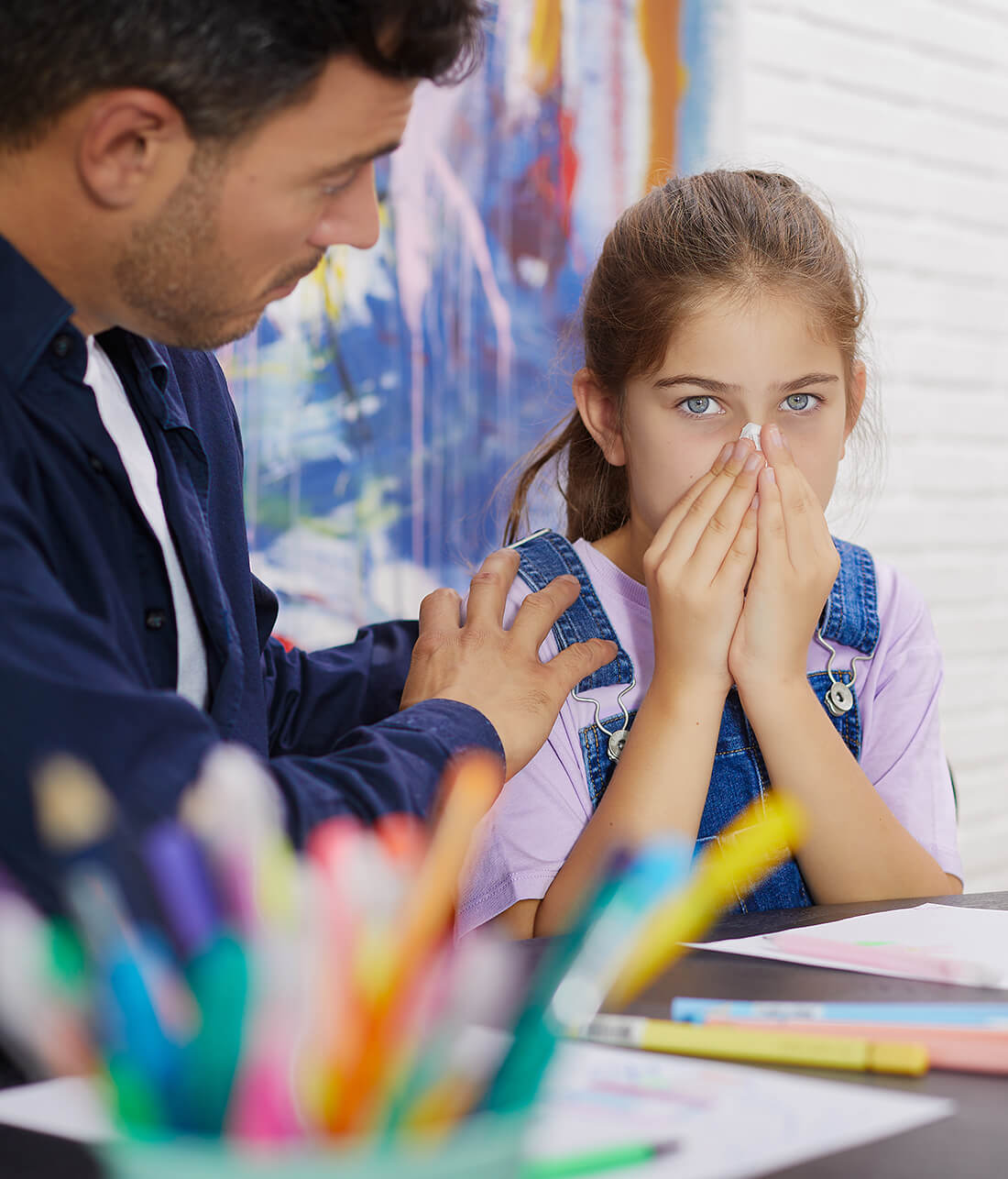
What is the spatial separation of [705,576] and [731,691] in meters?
0.20

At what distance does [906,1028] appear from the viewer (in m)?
0.59

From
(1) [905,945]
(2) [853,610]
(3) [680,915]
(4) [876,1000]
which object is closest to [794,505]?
(2) [853,610]

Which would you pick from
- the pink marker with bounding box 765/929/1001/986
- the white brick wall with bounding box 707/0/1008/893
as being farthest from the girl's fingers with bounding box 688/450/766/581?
the white brick wall with bounding box 707/0/1008/893

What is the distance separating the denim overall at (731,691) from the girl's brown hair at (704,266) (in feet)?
0.61

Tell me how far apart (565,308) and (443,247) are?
255 millimetres

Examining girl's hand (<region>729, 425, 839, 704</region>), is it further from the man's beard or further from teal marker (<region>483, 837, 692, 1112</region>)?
teal marker (<region>483, 837, 692, 1112</region>)

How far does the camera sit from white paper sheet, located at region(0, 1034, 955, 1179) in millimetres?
454

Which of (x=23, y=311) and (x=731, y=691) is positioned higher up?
(x=23, y=311)

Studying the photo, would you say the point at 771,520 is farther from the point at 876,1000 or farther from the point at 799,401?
the point at 876,1000

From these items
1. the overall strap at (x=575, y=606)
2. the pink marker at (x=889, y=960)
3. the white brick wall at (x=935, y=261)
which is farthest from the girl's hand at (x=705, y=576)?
the white brick wall at (x=935, y=261)

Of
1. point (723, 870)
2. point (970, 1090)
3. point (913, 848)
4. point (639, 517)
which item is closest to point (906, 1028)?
point (970, 1090)

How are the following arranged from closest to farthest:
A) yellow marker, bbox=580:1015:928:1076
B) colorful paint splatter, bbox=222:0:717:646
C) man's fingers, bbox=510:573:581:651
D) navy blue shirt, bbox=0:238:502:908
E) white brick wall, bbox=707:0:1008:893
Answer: yellow marker, bbox=580:1015:928:1076
navy blue shirt, bbox=0:238:502:908
man's fingers, bbox=510:573:581:651
colorful paint splatter, bbox=222:0:717:646
white brick wall, bbox=707:0:1008:893

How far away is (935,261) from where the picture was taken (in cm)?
269

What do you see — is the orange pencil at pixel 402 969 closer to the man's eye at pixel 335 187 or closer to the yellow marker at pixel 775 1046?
the yellow marker at pixel 775 1046
